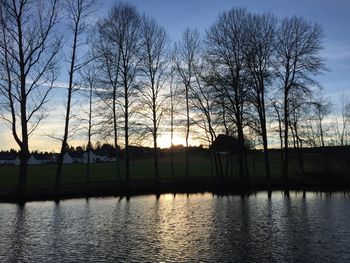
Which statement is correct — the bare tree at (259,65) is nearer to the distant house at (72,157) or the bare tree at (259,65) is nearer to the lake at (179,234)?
the lake at (179,234)

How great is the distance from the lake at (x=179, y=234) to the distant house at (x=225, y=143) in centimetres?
2367

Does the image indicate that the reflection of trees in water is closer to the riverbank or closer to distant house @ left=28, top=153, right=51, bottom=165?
the riverbank

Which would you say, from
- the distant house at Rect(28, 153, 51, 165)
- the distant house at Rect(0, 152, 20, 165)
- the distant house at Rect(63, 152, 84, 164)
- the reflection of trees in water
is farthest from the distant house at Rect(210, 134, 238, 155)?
the distant house at Rect(0, 152, 20, 165)

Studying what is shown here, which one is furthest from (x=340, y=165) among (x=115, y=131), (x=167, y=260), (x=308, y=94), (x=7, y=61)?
(x=167, y=260)

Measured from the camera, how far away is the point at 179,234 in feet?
60.0

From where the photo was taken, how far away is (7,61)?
3550 centimetres

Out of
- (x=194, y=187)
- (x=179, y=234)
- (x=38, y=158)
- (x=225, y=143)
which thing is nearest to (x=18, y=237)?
(x=179, y=234)

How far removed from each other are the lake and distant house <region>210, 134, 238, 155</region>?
2367 centimetres

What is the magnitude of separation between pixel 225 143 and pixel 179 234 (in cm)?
3717

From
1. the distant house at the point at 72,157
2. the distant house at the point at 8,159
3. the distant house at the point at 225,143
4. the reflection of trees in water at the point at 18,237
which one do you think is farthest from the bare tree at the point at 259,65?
the distant house at the point at 8,159

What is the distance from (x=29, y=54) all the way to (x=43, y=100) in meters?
3.84

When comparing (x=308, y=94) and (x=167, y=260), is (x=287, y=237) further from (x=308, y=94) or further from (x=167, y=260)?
(x=308, y=94)

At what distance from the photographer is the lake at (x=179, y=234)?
14336mm

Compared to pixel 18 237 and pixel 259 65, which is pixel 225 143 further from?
pixel 18 237
